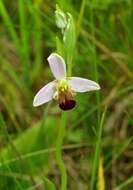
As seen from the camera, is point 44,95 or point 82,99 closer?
point 44,95

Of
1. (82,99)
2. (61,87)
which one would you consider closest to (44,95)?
(61,87)

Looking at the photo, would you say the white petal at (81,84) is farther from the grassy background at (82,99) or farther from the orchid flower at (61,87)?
the grassy background at (82,99)

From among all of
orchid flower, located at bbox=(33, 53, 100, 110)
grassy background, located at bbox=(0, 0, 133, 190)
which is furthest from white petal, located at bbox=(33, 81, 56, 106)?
grassy background, located at bbox=(0, 0, 133, 190)

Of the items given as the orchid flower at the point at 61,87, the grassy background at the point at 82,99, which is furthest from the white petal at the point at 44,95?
the grassy background at the point at 82,99

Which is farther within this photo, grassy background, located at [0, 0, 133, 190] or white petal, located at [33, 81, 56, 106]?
grassy background, located at [0, 0, 133, 190]

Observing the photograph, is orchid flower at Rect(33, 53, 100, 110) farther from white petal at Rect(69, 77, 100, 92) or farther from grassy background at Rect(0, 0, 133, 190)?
grassy background at Rect(0, 0, 133, 190)

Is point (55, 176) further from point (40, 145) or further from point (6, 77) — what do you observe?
point (6, 77)

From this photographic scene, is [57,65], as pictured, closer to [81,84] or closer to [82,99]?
[81,84]
